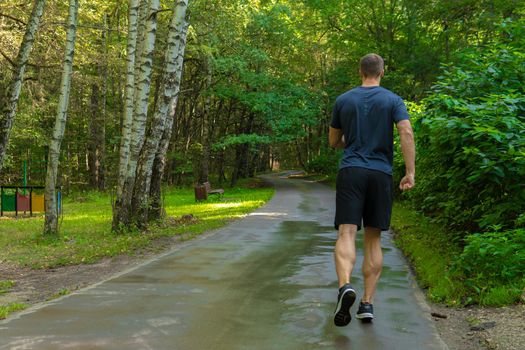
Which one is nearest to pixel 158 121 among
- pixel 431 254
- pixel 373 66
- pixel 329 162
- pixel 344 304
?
pixel 431 254

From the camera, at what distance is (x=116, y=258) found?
8.66 m

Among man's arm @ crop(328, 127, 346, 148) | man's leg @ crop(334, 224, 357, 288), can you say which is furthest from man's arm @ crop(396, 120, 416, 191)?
man's leg @ crop(334, 224, 357, 288)

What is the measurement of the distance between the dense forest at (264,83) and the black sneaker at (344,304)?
6.71 ft

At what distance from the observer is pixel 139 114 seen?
38.9ft

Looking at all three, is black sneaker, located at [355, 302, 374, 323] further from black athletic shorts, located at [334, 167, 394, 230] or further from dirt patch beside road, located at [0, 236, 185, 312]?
dirt patch beside road, located at [0, 236, 185, 312]

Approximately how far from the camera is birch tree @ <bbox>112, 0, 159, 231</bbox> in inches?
456

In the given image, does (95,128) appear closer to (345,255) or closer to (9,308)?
(9,308)

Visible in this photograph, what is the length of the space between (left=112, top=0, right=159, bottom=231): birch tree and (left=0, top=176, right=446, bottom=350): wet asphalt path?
4.32 m

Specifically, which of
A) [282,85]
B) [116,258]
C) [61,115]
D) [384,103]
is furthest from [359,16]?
[384,103]

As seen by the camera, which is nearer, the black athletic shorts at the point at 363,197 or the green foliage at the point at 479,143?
the black athletic shorts at the point at 363,197

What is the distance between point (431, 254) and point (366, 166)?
3.77m

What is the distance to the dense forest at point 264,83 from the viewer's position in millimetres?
6191

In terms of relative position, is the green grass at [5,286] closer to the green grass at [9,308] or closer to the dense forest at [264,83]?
the green grass at [9,308]

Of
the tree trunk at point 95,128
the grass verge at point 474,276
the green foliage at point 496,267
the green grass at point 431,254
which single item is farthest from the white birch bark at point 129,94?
the tree trunk at point 95,128
